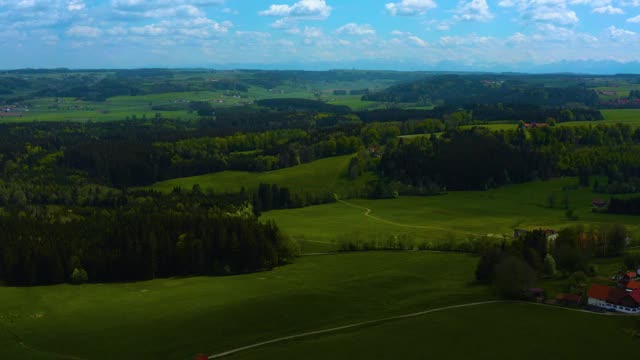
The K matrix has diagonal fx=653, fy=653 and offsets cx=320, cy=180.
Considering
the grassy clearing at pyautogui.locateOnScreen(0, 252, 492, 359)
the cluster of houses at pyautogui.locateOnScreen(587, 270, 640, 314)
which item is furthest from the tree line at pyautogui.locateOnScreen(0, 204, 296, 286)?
the cluster of houses at pyautogui.locateOnScreen(587, 270, 640, 314)

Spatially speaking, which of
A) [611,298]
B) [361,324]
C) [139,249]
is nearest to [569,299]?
[611,298]

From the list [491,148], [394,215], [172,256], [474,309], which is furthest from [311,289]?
[491,148]

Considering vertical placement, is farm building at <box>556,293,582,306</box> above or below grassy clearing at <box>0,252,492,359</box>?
above

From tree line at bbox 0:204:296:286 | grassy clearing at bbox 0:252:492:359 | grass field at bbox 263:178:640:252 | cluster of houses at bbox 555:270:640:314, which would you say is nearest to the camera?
grassy clearing at bbox 0:252:492:359

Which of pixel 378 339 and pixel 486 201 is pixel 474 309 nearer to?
pixel 378 339

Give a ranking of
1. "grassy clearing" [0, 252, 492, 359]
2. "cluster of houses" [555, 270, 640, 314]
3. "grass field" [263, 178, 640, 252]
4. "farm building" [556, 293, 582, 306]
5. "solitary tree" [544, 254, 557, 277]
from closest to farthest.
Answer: "grassy clearing" [0, 252, 492, 359] → "cluster of houses" [555, 270, 640, 314] → "farm building" [556, 293, 582, 306] → "solitary tree" [544, 254, 557, 277] → "grass field" [263, 178, 640, 252]

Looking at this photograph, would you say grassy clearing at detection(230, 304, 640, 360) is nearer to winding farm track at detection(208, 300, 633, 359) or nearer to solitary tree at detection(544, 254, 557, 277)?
winding farm track at detection(208, 300, 633, 359)

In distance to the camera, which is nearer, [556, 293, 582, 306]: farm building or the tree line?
[556, 293, 582, 306]: farm building
